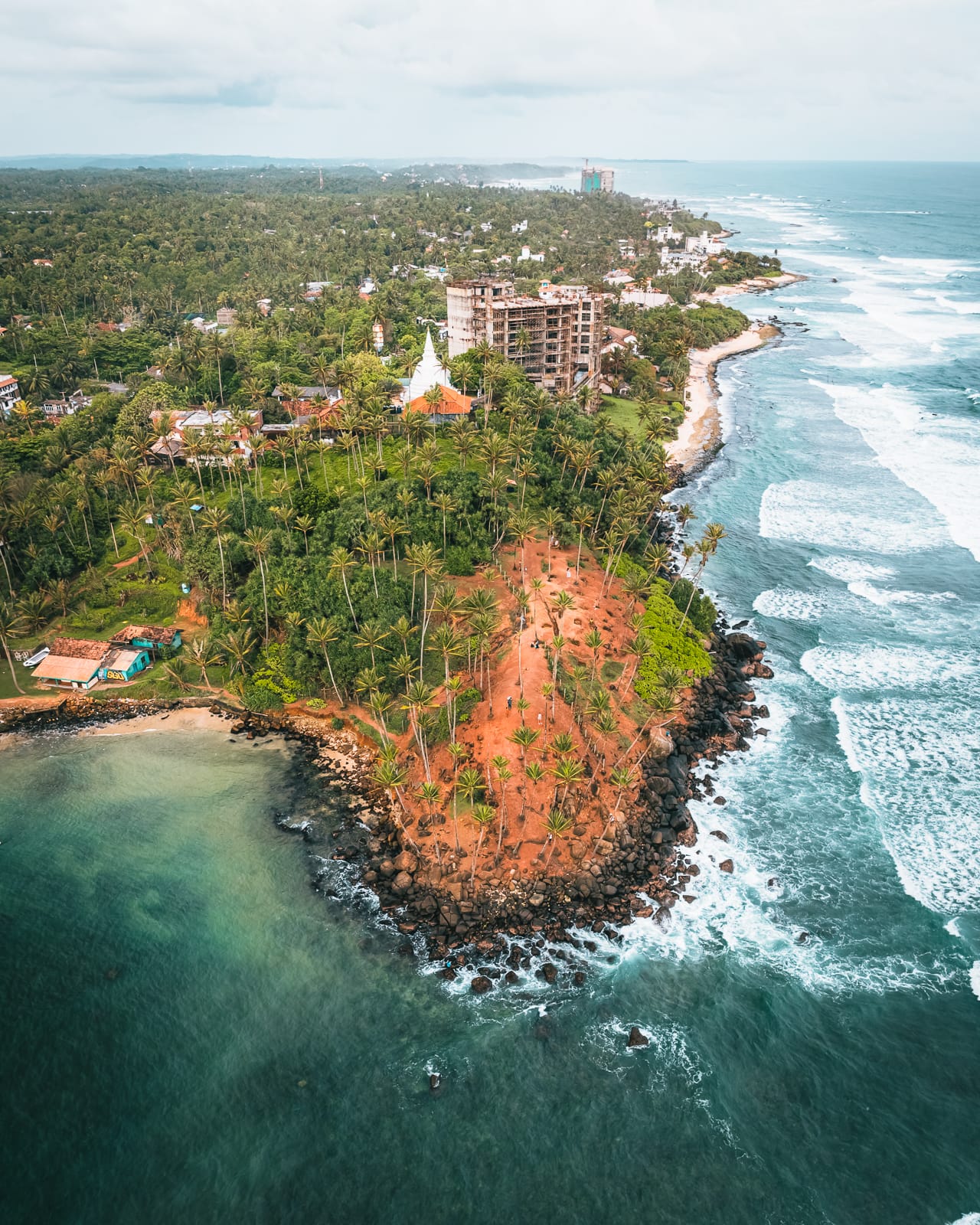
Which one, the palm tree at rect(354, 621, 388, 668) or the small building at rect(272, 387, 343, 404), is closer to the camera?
the palm tree at rect(354, 621, 388, 668)

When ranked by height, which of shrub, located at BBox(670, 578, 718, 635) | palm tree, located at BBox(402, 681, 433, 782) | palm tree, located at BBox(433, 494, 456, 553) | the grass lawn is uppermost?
palm tree, located at BBox(433, 494, 456, 553)

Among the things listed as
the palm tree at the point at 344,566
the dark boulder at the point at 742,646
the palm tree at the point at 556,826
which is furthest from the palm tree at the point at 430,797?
the dark boulder at the point at 742,646

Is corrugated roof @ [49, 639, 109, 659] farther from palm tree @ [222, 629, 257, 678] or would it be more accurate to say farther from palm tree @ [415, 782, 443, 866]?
palm tree @ [415, 782, 443, 866]

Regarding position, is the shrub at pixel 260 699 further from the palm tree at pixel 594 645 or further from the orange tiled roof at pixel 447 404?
the orange tiled roof at pixel 447 404

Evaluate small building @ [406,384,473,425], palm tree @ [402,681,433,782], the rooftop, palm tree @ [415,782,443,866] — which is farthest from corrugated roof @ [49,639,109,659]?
small building @ [406,384,473,425]

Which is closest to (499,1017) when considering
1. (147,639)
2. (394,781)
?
(394,781)

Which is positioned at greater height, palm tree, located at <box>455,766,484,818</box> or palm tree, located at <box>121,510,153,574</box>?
palm tree, located at <box>121,510,153,574</box>

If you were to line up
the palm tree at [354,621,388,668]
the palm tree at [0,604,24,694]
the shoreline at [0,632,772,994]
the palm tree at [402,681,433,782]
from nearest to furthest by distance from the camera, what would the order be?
the shoreline at [0,632,772,994], the palm tree at [402,681,433,782], the palm tree at [354,621,388,668], the palm tree at [0,604,24,694]
